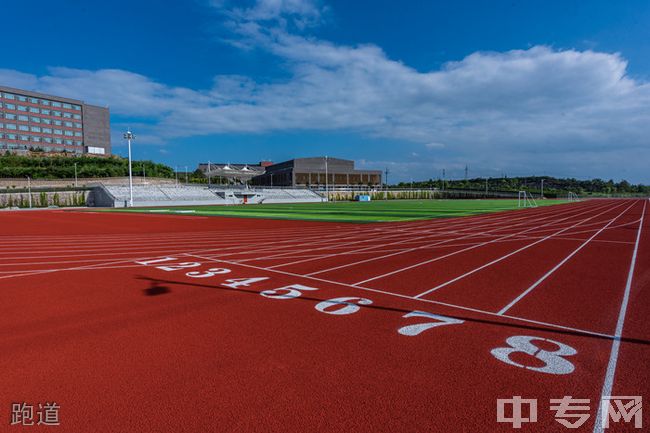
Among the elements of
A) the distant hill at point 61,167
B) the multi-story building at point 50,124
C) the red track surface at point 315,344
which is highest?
the multi-story building at point 50,124

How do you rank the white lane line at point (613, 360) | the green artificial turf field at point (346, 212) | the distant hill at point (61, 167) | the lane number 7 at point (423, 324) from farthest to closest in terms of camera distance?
the distant hill at point (61, 167)
the green artificial turf field at point (346, 212)
the lane number 7 at point (423, 324)
the white lane line at point (613, 360)

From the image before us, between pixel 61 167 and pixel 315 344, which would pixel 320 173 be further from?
pixel 315 344

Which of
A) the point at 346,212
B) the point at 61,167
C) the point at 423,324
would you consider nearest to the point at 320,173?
the point at 61,167

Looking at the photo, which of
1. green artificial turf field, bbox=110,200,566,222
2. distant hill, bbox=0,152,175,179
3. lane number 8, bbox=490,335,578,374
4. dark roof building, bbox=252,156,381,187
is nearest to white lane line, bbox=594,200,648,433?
lane number 8, bbox=490,335,578,374

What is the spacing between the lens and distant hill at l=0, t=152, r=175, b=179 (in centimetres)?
7169

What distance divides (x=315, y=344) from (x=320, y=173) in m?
97.6

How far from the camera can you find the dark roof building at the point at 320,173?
98750 mm

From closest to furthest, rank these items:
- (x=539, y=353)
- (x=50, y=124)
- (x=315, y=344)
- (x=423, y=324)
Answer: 1. (x=539, y=353)
2. (x=315, y=344)
3. (x=423, y=324)
4. (x=50, y=124)

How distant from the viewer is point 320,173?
101 metres

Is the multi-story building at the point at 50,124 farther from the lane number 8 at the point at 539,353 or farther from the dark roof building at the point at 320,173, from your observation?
the lane number 8 at the point at 539,353

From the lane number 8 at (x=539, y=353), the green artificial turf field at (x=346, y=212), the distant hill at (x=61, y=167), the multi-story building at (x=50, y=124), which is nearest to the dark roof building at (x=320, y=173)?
the distant hill at (x=61, y=167)

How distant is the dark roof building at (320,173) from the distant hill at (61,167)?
33.2 m

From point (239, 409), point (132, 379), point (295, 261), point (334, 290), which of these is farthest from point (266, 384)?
point (295, 261)

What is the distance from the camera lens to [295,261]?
977 cm
